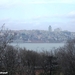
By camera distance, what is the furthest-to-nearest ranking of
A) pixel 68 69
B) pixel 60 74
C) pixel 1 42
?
pixel 60 74
pixel 68 69
pixel 1 42

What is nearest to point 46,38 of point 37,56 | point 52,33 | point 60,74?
point 52,33

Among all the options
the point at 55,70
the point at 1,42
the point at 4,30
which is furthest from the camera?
the point at 55,70

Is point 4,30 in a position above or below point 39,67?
above

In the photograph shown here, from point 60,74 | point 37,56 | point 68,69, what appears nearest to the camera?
point 68,69

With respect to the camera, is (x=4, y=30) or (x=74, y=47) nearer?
(x=4, y=30)

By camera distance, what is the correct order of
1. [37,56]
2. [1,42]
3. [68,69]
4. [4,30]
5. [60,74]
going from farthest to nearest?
[37,56]
[60,74]
[68,69]
[4,30]
[1,42]

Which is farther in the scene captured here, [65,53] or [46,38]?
[46,38]

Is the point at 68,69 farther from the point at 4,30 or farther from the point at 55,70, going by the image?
the point at 4,30

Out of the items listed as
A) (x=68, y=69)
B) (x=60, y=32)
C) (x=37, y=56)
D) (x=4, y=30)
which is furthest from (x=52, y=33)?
(x=4, y=30)

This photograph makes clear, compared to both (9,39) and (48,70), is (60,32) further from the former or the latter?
(9,39)
